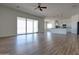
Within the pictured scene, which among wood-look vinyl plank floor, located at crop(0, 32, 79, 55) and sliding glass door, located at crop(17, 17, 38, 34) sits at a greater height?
sliding glass door, located at crop(17, 17, 38, 34)

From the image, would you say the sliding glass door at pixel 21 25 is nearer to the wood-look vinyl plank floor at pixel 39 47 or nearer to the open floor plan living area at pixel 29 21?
the open floor plan living area at pixel 29 21

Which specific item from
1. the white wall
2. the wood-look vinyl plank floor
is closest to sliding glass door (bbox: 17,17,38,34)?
the white wall

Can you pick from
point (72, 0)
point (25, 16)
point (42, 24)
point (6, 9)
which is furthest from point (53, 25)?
point (72, 0)

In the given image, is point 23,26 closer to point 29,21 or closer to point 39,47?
point 29,21

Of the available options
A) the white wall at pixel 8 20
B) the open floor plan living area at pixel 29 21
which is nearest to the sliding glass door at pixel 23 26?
the open floor plan living area at pixel 29 21

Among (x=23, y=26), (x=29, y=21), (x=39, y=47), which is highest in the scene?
(x=29, y=21)

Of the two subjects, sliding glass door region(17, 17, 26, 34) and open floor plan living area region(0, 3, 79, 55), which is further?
sliding glass door region(17, 17, 26, 34)

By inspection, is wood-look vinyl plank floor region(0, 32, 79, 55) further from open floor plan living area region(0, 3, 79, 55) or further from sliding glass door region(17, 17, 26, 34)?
sliding glass door region(17, 17, 26, 34)

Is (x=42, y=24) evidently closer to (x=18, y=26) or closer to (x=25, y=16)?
(x=25, y=16)

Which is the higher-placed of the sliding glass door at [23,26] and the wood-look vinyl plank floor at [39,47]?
the sliding glass door at [23,26]

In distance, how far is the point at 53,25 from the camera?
15203 millimetres

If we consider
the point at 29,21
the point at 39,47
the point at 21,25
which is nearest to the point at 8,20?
the point at 21,25

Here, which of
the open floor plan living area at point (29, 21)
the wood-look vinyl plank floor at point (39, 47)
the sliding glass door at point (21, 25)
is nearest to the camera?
the wood-look vinyl plank floor at point (39, 47)

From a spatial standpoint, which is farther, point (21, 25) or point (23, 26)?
point (21, 25)
